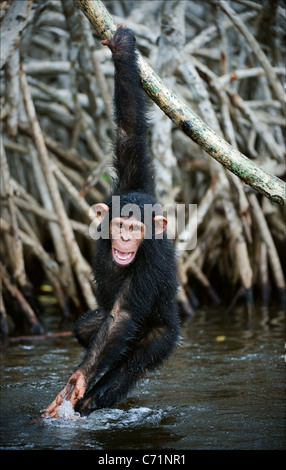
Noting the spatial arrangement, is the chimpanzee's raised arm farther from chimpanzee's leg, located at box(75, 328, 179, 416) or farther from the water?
the water

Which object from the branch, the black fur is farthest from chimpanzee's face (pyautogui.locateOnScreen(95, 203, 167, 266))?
the branch

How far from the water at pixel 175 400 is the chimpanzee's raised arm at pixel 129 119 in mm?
1896

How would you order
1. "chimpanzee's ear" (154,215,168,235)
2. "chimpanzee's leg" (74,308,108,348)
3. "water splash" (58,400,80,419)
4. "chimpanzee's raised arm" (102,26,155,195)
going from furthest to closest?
"chimpanzee's leg" (74,308,108,348) → "chimpanzee's ear" (154,215,168,235) → "chimpanzee's raised arm" (102,26,155,195) → "water splash" (58,400,80,419)

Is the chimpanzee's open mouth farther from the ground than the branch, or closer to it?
closer to it

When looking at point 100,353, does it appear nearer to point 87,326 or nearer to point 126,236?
point 87,326

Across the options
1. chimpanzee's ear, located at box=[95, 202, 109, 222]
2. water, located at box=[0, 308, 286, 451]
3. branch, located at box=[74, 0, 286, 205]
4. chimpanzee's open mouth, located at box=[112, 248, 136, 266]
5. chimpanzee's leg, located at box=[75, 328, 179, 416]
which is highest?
branch, located at box=[74, 0, 286, 205]

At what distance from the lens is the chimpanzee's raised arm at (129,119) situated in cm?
511

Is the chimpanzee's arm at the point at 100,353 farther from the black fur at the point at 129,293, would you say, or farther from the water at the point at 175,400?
the water at the point at 175,400

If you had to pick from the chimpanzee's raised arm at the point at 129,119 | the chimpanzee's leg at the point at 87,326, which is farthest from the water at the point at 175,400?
the chimpanzee's raised arm at the point at 129,119

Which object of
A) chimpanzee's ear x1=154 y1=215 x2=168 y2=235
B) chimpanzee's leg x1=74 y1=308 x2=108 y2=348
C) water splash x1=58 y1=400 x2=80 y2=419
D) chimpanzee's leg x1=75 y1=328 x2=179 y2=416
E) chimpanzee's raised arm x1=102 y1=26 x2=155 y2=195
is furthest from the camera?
chimpanzee's leg x1=74 y1=308 x2=108 y2=348

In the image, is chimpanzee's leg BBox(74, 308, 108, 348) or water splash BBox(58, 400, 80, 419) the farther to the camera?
chimpanzee's leg BBox(74, 308, 108, 348)

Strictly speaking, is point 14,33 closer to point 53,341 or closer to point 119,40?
point 119,40

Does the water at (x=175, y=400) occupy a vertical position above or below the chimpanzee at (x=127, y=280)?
below

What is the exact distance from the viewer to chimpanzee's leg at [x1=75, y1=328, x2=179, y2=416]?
5.24m
